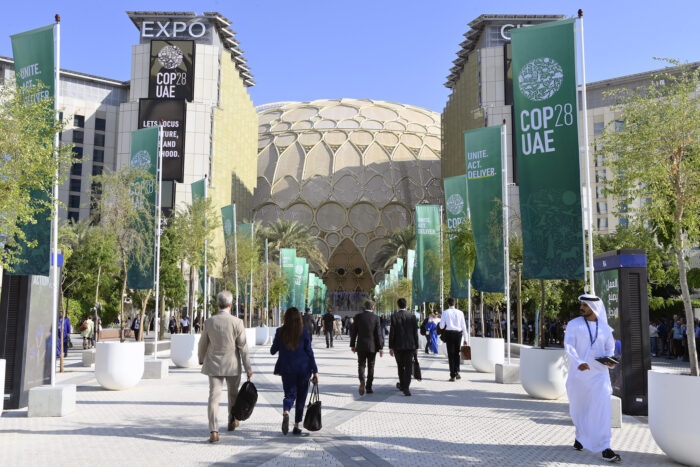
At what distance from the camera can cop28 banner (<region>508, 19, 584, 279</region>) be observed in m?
9.85

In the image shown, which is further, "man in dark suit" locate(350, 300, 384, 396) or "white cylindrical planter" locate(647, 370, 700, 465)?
"man in dark suit" locate(350, 300, 384, 396)

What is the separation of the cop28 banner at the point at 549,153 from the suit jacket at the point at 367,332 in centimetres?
283

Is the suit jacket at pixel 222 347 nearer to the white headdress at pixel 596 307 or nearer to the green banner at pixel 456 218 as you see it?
the white headdress at pixel 596 307

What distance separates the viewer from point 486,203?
15.0m

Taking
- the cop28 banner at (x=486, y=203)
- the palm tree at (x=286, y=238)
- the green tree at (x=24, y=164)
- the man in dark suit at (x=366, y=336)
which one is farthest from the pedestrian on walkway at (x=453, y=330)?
the palm tree at (x=286, y=238)

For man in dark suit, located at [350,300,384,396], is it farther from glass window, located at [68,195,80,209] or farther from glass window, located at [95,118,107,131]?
glass window, located at [95,118,107,131]

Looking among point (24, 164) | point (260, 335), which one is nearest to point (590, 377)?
point (24, 164)

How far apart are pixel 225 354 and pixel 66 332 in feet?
52.6

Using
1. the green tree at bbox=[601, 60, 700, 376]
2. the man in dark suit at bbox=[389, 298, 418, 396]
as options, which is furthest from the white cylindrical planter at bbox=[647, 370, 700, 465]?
the man in dark suit at bbox=[389, 298, 418, 396]

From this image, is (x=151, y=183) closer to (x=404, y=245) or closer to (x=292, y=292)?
(x=292, y=292)

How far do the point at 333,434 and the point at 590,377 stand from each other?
2.98 metres

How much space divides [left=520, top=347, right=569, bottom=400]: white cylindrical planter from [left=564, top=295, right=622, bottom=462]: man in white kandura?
348cm

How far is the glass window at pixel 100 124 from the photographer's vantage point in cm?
7506

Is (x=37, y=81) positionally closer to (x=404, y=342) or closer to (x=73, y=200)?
(x=404, y=342)
